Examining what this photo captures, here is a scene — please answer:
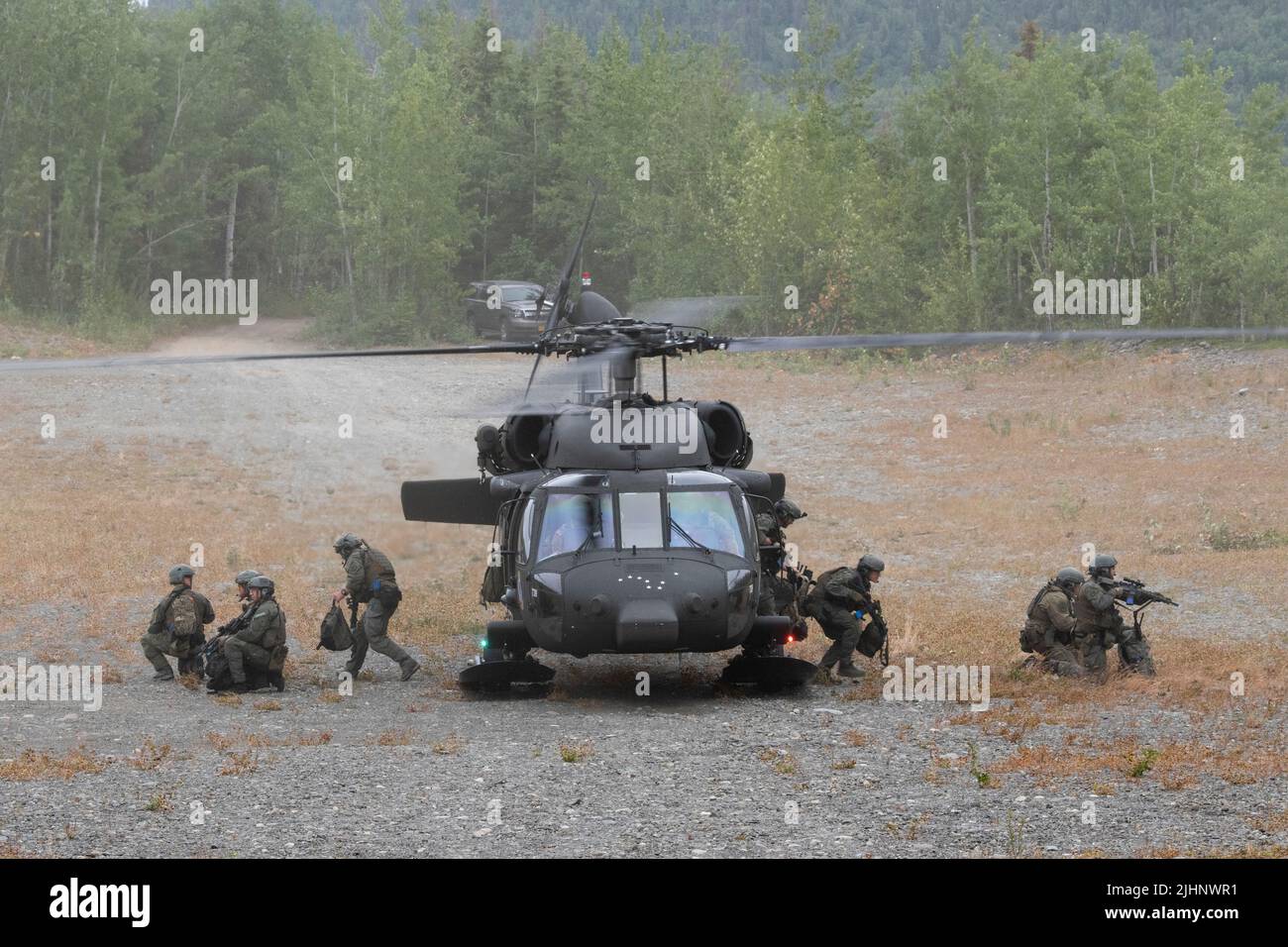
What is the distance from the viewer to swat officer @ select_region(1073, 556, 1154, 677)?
14562 mm

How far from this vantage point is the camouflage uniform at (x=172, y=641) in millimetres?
15133

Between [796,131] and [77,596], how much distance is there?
32116mm

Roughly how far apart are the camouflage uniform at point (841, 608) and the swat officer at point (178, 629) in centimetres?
561

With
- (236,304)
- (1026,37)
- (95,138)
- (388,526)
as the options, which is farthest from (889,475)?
(1026,37)

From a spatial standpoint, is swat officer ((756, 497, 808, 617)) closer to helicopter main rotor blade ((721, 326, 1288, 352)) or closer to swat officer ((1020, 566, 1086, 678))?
helicopter main rotor blade ((721, 326, 1288, 352))

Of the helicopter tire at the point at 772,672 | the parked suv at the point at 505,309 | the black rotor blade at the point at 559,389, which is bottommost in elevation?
the helicopter tire at the point at 772,672

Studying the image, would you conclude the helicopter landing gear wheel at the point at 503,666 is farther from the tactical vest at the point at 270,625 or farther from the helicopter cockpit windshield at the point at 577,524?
the tactical vest at the point at 270,625

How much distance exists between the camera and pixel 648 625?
12.7m

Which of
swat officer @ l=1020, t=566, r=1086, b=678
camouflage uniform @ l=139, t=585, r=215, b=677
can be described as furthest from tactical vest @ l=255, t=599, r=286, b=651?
swat officer @ l=1020, t=566, r=1086, b=678

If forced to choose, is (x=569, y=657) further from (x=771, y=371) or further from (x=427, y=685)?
(x=771, y=371)

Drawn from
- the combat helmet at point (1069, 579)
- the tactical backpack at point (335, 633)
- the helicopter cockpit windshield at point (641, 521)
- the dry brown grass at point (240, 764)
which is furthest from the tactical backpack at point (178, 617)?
the combat helmet at point (1069, 579)

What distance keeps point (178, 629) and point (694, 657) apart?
5047mm

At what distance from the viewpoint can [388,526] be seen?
23672mm

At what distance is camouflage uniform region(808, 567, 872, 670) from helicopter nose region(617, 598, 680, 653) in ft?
8.28
